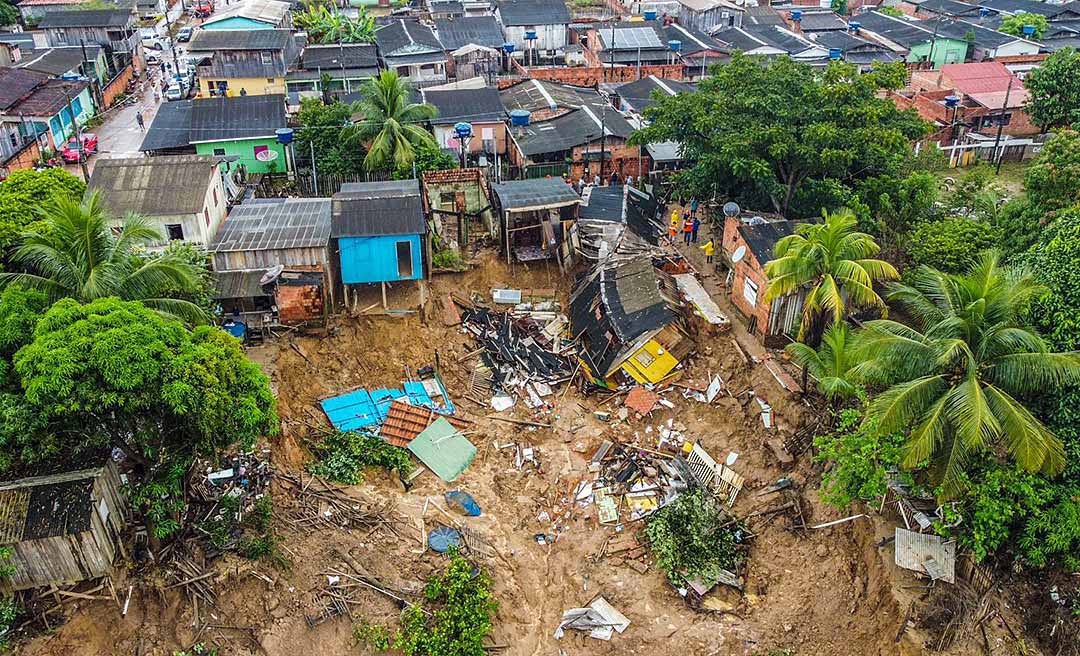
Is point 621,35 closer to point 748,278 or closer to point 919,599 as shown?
point 748,278

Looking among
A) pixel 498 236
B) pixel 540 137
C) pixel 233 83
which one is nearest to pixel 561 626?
pixel 498 236

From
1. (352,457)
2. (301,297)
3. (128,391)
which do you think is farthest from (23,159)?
(128,391)

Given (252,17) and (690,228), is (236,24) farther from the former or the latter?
(690,228)

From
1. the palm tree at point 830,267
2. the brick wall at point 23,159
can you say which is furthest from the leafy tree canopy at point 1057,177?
the brick wall at point 23,159

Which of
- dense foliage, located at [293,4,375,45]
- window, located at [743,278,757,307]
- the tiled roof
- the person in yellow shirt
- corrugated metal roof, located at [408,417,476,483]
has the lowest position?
corrugated metal roof, located at [408,417,476,483]

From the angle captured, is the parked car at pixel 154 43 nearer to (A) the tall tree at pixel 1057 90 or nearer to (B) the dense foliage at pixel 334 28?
(B) the dense foliage at pixel 334 28

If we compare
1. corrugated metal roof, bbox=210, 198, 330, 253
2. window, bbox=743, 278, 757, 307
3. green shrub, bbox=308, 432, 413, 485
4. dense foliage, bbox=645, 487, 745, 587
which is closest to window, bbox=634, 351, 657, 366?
window, bbox=743, 278, 757, 307

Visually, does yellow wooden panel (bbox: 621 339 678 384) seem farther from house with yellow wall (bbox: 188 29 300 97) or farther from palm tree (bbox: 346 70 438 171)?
house with yellow wall (bbox: 188 29 300 97)
